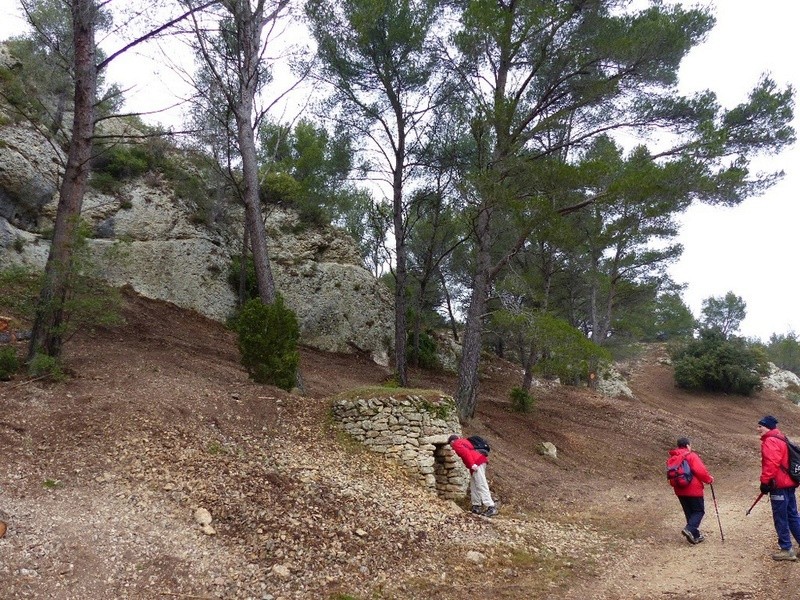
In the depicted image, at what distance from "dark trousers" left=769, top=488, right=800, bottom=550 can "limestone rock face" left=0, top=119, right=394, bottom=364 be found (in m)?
12.8

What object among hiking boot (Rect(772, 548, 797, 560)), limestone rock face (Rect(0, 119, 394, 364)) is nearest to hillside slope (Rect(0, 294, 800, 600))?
hiking boot (Rect(772, 548, 797, 560))

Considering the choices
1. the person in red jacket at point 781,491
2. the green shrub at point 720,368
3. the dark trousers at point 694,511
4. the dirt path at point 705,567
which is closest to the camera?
the dirt path at point 705,567

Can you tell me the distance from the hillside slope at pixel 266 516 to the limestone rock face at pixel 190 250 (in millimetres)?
4835

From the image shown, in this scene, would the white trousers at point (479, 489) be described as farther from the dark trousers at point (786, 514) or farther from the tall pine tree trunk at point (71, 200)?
the tall pine tree trunk at point (71, 200)

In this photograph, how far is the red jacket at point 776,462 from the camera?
570cm

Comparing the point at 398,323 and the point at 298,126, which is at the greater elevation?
the point at 298,126

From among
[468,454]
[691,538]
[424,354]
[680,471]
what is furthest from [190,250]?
[691,538]

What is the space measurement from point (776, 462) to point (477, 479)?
11.7 ft

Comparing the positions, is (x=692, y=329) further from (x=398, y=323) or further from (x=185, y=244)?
(x=185, y=244)

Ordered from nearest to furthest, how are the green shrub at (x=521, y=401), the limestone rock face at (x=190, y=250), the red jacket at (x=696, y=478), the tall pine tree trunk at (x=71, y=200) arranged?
the red jacket at (x=696, y=478)
the tall pine tree trunk at (x=71, y=200)
the limestone rock face at (x=190, y=250)
the green shrub at (x=521, y=401)

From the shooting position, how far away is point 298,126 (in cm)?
2023

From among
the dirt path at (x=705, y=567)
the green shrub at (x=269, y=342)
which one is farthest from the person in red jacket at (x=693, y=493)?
the green shrub at (x=269, y=342)

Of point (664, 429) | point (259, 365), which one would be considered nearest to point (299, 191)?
point (259, 365)

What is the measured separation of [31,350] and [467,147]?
10765 mm
